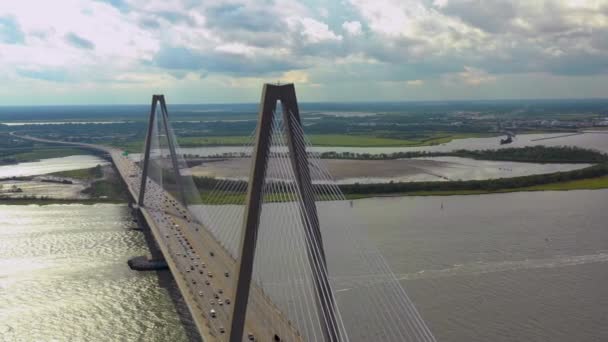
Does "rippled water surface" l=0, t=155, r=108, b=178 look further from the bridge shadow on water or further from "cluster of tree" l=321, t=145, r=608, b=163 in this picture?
the bridge shadow on water

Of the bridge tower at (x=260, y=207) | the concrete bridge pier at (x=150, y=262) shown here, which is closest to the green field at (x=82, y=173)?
the concrete bridge pier at (x=150, y=262)

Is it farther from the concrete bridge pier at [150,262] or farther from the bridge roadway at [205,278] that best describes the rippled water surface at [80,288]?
the bridge roadway at [205,278]

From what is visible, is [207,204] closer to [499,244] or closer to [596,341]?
[499,244]

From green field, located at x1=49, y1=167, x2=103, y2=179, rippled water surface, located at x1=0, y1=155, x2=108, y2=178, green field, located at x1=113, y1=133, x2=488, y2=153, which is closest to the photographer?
green field, located at x1=49, y1=167, x2=103, y2=179

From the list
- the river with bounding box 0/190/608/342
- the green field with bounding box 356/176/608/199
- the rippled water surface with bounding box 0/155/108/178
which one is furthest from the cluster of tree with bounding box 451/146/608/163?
the rippled water surface with bounding box 0/155/108/178

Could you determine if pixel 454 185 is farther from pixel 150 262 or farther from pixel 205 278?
pixel 205 278

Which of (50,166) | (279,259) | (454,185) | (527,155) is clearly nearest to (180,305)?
(279,259)

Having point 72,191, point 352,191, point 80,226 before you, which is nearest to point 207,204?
point 80,226

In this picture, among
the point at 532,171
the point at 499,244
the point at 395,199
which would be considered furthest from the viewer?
the point at 532,171
